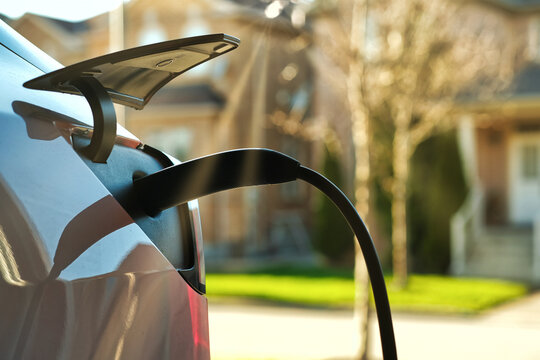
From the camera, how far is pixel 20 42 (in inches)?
50.9

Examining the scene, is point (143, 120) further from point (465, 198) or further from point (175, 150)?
point (465, 198)

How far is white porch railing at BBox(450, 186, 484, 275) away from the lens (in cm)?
1512

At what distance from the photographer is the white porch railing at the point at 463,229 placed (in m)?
15.1

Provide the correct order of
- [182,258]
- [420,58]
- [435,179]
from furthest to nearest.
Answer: [435,179] < [420,58] < [182,258]

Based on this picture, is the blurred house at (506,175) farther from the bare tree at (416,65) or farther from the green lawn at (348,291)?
the bare tree at (416,65)

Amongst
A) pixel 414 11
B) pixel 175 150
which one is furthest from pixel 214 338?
pixel 175 150

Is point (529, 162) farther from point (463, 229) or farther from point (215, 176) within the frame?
point (215, 176)

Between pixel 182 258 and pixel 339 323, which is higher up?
pixel 182 258

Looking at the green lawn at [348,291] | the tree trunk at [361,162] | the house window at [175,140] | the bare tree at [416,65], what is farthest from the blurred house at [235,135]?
the tree trunk at [361,162]

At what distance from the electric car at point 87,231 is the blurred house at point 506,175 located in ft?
46.0

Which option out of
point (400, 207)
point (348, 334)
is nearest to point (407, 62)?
point (400, 207)

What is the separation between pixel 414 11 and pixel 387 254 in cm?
707

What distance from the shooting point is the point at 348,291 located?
12.4m

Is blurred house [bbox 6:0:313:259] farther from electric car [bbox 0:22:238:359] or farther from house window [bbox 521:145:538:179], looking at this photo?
electric car [bbox 0:22:238:359]
